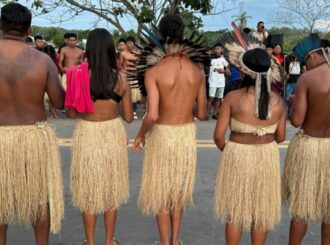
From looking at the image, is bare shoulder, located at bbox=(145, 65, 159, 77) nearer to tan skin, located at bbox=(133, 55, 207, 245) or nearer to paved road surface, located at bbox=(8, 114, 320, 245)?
tan skin, located at bbox=(133, 55, 207, 245)

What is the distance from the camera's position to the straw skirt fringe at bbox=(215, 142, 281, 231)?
329 centimetres

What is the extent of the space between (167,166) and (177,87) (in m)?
0.63

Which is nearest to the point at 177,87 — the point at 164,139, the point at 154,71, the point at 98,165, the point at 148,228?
the point at 154,71

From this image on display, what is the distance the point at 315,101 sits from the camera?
332cm

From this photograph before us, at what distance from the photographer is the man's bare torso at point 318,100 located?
129 inches

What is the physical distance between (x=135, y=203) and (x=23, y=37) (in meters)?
2.35

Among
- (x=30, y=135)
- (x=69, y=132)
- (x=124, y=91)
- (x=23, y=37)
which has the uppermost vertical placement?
(x=23, y=37)

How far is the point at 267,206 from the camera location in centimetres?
333

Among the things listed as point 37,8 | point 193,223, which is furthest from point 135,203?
point 37,8

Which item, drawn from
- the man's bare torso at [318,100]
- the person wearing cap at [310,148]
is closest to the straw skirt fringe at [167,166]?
the person wearing cap at [310,148]

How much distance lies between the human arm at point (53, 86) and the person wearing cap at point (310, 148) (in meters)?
1.71

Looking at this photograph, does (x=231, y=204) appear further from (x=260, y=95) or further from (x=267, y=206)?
(x=260, y=95)

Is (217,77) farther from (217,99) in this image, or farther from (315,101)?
(315,101)

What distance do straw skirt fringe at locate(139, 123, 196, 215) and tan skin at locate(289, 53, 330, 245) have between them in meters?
0.85
